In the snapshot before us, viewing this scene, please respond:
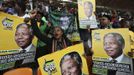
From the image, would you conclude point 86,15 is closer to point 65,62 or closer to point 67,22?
point 67,22

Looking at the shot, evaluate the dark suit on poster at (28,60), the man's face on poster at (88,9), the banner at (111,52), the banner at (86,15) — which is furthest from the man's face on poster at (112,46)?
the dark suit on poster at (28,60)

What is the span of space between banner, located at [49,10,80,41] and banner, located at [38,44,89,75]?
1.55 feet

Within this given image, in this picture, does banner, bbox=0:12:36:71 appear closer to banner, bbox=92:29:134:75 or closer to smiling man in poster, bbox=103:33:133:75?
banner, bbox=92:29:134:75

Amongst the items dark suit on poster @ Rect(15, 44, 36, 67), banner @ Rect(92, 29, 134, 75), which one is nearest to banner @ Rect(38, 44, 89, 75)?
dark suit on poster @ Rect(15, 44, 36, 67)

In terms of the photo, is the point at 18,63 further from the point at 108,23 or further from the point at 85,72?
the point at 108,23

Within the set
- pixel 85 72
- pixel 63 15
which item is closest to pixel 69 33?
pixel 63 15

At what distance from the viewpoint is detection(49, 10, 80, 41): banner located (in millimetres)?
5398

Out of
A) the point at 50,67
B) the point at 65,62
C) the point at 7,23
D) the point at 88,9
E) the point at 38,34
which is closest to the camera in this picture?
the point at 7,23

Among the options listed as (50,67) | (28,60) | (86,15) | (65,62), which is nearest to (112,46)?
(86,15)

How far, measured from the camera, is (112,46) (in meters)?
5.22

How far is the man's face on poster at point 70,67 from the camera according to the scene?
486 cm

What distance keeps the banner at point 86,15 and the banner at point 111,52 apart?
269 millimetres

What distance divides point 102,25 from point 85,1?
21.0 inches

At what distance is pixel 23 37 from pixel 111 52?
1.27 m
